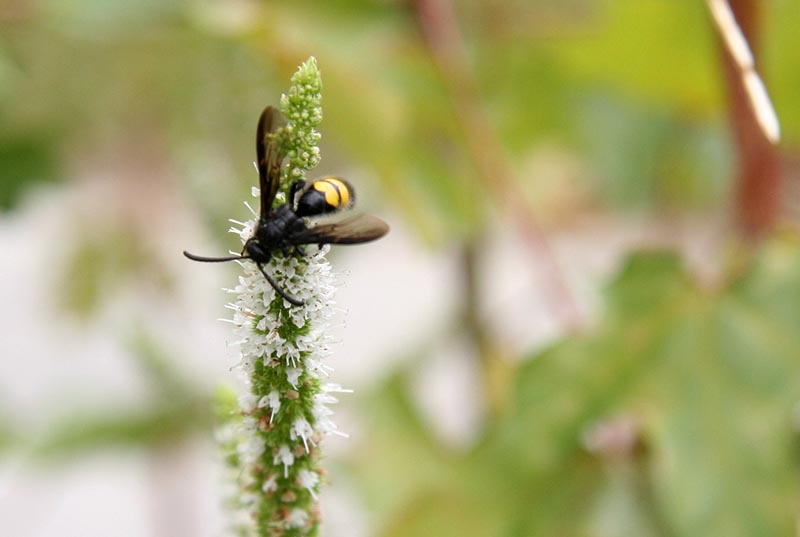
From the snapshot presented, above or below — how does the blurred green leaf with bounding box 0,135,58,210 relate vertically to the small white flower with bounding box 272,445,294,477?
above

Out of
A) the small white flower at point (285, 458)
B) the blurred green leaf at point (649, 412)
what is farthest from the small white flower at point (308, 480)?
the blurred green leaf at point (649, 412)

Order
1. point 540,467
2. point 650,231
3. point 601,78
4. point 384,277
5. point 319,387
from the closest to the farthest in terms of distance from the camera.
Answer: point 319,387 < point 540,467 < point 601,78 < point 650,231 < point 384,277

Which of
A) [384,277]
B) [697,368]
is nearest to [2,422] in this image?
[697,368]

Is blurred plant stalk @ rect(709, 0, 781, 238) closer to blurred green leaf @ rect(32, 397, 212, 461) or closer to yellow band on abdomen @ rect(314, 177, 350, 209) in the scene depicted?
yellow band on abdomen @ rect(314, 177, 350, 209)

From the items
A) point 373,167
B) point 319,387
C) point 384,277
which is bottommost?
point 319,387

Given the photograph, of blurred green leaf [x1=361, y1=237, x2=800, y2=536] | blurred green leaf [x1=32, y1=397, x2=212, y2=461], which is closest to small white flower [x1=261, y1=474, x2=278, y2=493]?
blurred green leaf [x1=361, y1=237, x2=800, y2=536]

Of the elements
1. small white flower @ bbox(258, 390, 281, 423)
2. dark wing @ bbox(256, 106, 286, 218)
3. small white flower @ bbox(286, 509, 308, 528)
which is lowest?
small white flower @ bbox(286, 509, 308, 528)

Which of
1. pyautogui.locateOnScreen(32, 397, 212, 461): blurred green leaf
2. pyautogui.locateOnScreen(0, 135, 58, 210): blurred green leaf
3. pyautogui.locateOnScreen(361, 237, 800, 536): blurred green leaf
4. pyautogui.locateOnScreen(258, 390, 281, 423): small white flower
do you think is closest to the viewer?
pyautogui.locateOnScreen(258, 390, 281, 423): small white flower

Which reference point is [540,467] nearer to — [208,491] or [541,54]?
[541,54]

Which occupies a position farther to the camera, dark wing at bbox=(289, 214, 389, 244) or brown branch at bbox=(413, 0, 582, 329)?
brown branch at bbox=(413, 0, 582, 329)
